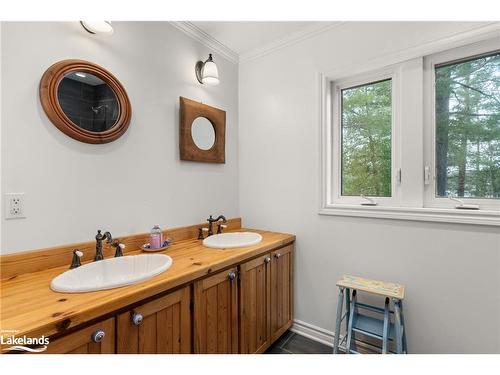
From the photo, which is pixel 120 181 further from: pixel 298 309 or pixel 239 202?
pixel 298 309

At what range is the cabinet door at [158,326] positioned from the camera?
0.94 m

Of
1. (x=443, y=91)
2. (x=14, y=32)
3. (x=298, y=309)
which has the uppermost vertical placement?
(x=14, y=32)

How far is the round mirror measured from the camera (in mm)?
1950

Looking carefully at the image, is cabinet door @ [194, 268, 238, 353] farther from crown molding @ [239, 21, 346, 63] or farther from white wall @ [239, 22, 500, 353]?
crown molding @ [239, 21, 346, 63]

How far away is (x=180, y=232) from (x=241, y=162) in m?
0.90

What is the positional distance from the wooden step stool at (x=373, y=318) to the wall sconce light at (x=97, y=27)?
6.65 ft

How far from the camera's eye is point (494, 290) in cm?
132

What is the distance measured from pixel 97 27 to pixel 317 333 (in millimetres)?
2480

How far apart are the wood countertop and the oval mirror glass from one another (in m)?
0.79

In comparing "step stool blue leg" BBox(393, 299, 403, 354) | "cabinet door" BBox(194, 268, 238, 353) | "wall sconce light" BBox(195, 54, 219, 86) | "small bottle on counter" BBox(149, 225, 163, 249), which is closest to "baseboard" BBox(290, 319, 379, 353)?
"step stool blue leg" BBox(393, 299, 403, 354)

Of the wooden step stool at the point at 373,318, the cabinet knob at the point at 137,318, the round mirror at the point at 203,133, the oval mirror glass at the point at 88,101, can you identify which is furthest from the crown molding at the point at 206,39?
the wooden step stool at the point at 373,318
